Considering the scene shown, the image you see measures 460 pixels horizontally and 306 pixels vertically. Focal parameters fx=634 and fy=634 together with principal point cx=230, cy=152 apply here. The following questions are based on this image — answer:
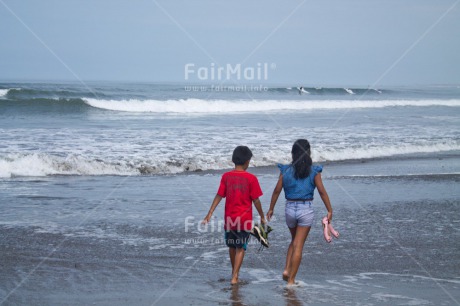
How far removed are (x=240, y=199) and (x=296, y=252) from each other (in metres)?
0.75

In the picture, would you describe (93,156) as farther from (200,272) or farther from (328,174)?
(200,272)

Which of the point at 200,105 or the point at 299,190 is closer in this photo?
the point at 299,190

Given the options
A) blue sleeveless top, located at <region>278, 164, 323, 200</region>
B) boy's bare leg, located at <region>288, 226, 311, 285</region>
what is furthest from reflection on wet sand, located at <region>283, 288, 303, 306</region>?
blue sleeveless top, located at <region>278, 164, 323, 200</region>

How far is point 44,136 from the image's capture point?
20922mm

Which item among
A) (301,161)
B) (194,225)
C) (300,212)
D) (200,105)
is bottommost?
(194,225)

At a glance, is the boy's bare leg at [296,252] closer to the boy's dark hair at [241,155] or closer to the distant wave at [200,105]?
the boy's dark hair at [241,155]

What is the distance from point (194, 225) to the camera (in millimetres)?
8938

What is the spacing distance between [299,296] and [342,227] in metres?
3.24

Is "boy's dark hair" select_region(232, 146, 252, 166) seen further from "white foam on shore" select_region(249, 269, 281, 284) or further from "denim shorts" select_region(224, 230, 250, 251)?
"white foam on shore" select_region(249, 269, 281, 284)

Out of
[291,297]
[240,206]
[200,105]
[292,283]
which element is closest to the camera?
[291,297]

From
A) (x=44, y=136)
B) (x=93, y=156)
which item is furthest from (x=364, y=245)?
(x=44, y=136)

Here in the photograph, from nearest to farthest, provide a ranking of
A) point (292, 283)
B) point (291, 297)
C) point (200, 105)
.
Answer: point (291, 297) → point (292, 283) → point (200, 105)

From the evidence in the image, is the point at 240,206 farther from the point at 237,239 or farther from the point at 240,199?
the point at 237,239

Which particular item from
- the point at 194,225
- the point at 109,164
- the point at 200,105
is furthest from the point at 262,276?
the point at 200,105
